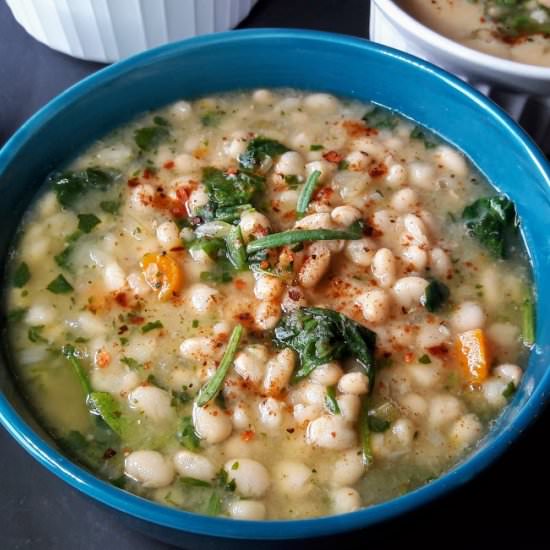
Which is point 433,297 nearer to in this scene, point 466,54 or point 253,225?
point 253,225

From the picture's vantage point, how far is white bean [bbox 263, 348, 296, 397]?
1.87 metres

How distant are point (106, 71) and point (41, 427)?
92 centimetres

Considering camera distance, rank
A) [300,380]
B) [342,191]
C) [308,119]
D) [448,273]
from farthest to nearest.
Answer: [308,119] → [342,191] → [448,273] → [300,380]

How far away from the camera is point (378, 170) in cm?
226

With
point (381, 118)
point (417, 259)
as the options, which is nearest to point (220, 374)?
point (417, 259)

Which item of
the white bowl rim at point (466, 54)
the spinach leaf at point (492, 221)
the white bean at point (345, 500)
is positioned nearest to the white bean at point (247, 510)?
the white bean at point (345, 500)

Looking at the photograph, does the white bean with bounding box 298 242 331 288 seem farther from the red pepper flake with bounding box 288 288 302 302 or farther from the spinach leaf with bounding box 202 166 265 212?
the spinach leaf with bounding box 202 166 265 212

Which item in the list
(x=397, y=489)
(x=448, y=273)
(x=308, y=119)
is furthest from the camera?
(x=308, y=119)

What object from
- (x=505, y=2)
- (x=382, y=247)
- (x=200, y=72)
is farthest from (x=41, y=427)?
(x=505, y=2)

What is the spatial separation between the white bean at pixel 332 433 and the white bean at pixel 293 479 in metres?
0.06

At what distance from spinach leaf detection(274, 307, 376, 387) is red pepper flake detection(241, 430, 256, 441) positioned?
5.9 inches

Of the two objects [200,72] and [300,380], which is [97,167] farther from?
[300,380]

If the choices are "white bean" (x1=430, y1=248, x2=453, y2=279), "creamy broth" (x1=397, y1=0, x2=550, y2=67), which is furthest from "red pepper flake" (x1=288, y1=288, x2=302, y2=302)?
"creamy broth" (x1=397, y1=0, x2=550, y2=67)

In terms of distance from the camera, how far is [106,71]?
2262 millimetres
